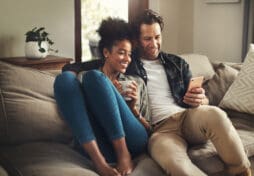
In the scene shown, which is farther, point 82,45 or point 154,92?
point 82,45

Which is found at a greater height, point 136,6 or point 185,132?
→ point 136,6

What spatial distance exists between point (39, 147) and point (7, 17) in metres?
1.99

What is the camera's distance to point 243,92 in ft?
7.77

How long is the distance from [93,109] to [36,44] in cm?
160

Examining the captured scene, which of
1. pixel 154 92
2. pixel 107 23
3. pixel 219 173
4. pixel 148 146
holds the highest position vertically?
pixel 107 23

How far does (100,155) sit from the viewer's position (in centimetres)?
165

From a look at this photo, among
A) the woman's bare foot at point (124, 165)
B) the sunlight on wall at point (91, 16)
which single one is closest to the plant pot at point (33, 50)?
the sunlight on wall at point (91, 16)

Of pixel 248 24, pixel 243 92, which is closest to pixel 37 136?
pixel 243 92

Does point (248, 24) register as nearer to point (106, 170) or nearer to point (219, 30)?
point (219, 30)

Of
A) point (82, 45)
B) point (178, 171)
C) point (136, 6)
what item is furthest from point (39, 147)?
point (136, 6)

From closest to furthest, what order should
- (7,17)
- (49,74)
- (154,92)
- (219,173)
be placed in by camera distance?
(219,173)
(49,74)
(154,92)
(7,17)

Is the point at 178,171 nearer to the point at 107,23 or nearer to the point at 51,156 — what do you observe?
the point at 51,156

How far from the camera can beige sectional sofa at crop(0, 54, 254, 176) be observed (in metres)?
1.56

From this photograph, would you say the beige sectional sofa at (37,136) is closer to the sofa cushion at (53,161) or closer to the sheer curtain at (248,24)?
the sofa cushion at (53,161)
